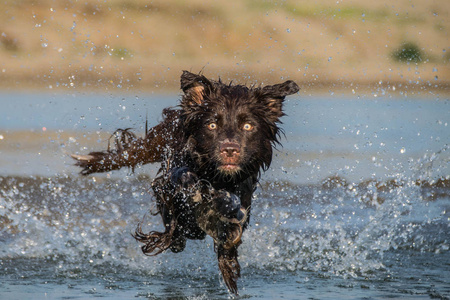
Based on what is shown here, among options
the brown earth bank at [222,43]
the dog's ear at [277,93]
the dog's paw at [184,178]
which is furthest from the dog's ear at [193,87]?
the brown earth bank at [222,43]

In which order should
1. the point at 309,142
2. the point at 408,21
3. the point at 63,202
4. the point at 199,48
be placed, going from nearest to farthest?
the point at 63,202, the point at 309,142, the point at 199,48, the point at 408,21

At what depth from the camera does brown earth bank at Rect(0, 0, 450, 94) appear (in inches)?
780

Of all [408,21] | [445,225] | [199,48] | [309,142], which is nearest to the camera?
[445,225]

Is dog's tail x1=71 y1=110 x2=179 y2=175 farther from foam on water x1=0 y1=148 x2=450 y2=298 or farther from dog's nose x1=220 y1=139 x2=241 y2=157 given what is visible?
dog's nose x1=220 y1=139 x2=241 y2=157

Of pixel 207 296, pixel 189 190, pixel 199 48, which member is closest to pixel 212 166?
pixel 189 190

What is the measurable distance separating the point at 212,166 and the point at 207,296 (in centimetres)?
99

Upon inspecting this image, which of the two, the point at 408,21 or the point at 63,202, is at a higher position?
the point at 408,21

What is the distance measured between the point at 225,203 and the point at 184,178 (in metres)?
0.35

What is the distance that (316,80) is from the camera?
20016 millimetres

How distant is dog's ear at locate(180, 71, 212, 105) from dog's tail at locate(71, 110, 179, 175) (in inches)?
13.0

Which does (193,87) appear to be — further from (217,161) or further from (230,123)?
(217,161)

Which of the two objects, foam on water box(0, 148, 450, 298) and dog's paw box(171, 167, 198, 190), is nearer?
dog's paw box(171, 167, 198, 190)

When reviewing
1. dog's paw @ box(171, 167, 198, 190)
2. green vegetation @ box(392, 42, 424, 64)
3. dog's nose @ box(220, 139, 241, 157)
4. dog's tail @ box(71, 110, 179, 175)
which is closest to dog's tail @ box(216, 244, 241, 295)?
dog's paw @ box(171, 167, 198, 190)

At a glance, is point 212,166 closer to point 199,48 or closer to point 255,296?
point 255,296
